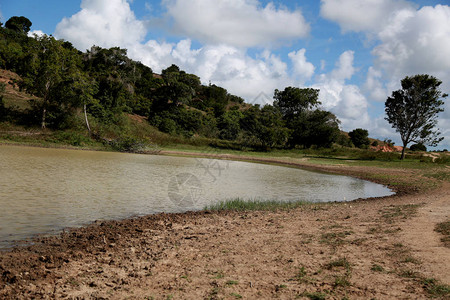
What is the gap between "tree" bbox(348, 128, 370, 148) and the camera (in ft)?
272

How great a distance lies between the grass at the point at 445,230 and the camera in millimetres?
6207

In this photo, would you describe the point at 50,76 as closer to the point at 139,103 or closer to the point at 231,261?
the point at 139,103

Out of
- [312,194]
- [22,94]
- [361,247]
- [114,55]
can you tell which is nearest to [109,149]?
[22,94]

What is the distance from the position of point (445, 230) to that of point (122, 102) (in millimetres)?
52778

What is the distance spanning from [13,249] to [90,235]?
1467mm

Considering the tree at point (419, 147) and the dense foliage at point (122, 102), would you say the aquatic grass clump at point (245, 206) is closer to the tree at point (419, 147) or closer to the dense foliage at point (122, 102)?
the dense foliage at point (122, 102)

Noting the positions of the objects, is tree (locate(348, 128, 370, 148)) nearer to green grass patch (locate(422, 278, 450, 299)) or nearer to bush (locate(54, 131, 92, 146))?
bush (locate(54, 131, 92, 146))

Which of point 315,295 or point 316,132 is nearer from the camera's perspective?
point 315,295

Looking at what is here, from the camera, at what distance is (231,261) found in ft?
18.4

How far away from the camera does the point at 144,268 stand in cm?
A: 532

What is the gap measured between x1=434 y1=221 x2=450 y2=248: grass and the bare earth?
142 mm

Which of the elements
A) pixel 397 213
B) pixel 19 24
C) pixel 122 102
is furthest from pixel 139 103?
pixel 397 213

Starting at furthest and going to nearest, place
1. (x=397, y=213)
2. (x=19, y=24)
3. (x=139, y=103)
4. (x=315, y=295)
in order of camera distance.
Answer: (x=19, y=24) < (x=139, y=103) < (x=397, y=213) < (x=315, y=295)

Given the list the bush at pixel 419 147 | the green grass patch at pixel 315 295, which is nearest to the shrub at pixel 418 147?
the bush at pixel 419 147
